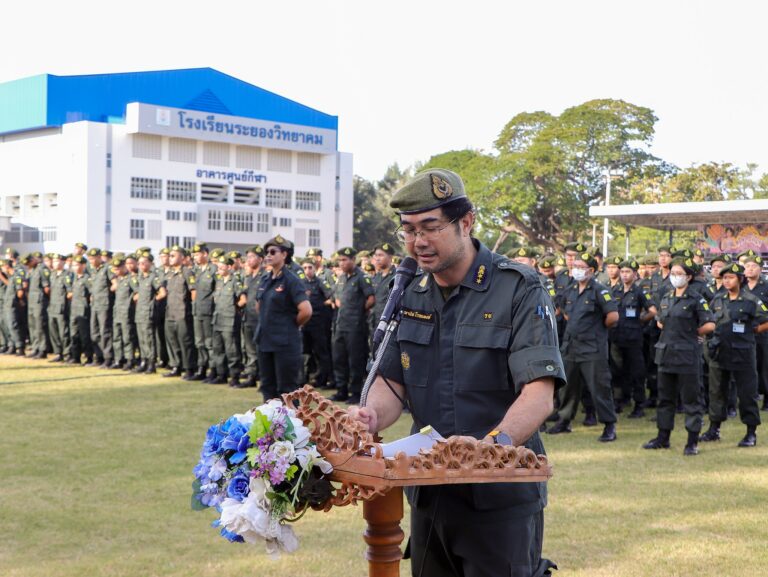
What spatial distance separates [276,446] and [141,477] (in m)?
5.29

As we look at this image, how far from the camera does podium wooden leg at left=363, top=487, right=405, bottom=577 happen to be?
2.26 meters

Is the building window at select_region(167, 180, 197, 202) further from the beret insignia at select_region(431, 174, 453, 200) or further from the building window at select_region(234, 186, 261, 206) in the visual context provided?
the beret insignia at select_region(431, 174, 453, 200)

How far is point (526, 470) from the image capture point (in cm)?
220

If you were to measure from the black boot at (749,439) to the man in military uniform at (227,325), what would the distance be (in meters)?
6.74

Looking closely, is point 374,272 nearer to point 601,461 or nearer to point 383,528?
point 601,461

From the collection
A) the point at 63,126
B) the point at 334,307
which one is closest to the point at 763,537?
the point at 334,307

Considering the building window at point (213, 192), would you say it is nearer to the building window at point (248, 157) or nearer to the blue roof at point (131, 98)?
the building window at point (248, 157)

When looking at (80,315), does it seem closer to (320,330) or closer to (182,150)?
(320,330)

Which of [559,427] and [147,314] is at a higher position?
[147,314]

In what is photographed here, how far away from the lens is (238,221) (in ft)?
189

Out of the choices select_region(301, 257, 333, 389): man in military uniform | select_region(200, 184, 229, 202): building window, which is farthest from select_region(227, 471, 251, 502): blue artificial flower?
select_region(200, 184, 229, 202): building window

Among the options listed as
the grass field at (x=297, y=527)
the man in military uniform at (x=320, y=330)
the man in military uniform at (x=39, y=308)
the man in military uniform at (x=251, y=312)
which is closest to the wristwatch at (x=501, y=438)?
the grass field at (x=297, y=527)

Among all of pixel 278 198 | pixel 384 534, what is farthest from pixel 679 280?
pixel 278 198

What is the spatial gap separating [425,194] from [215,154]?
57.4 m
